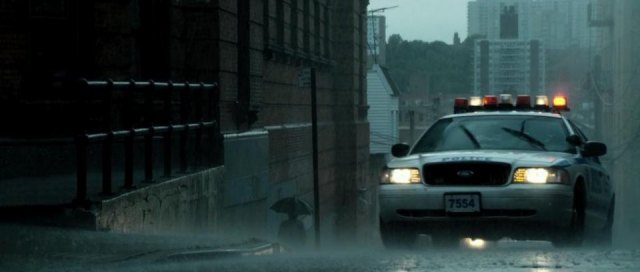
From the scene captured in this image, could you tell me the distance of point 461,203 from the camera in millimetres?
11656

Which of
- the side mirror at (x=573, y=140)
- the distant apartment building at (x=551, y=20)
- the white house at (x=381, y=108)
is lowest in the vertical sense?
the white house at (x=381, y=108)

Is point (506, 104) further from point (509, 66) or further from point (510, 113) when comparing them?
point (509, 66)

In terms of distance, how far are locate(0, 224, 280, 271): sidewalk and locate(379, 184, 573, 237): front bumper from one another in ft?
5.35

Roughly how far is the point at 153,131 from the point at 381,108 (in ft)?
187

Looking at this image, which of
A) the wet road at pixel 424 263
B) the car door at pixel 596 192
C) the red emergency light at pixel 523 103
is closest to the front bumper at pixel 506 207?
the car door at pixel 596 192

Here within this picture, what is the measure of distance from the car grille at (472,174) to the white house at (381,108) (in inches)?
2166

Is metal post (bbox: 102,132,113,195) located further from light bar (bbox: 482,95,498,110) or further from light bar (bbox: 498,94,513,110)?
light bar (bbox: 498,94,513,110)

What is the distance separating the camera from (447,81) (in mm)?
102500

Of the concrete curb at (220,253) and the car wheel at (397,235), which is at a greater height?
the concrete curb at (220,253)

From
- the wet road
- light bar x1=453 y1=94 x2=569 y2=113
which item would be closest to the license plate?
the wet road

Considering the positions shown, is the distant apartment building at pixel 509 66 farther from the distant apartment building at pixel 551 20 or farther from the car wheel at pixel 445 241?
the car wheel at pixel 445 241


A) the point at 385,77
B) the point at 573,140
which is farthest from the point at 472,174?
the point at 385,77

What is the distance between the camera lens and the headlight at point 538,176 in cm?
1159

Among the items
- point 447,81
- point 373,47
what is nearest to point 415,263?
point 373,47
